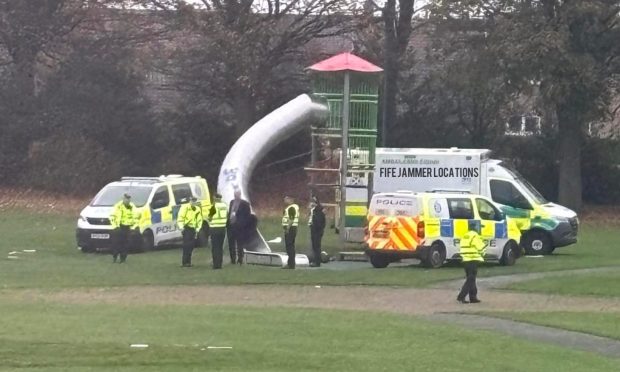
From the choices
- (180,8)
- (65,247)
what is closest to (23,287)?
(65,247)

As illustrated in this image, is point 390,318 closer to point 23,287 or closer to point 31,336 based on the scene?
point 31,336

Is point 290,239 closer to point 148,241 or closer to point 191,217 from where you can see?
point 191,217

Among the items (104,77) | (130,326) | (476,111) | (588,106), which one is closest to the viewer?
(130,326)

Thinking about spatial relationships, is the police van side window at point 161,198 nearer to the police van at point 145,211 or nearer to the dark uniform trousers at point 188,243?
the police van at point 145,211

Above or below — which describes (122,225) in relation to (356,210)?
below

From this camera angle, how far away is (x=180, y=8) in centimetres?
5084

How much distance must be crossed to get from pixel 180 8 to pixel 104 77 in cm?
434

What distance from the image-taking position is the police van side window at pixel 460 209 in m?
30.0

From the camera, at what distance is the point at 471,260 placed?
22.9 m

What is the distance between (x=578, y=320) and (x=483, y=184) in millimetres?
14280

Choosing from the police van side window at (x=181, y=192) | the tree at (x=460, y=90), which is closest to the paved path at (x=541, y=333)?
the police van side window at (x=181, y=192)

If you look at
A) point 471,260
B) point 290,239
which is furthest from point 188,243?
point 471,260

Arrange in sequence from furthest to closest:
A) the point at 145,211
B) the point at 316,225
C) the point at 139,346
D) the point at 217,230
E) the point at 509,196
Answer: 1. the point at 509,196
2. the point at 145,211
3. the point at 316,225
4. the point at 217,230
5. the point at 139,346

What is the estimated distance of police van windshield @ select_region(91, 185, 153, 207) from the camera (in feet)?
111
